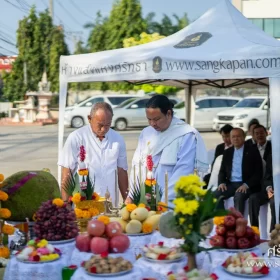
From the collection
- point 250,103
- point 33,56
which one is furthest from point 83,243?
point 33,56

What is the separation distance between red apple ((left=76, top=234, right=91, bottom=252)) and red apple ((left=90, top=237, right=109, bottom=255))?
0.17 feet

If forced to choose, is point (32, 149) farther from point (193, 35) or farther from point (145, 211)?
point (145, 211)

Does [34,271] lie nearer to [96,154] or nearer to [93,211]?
[93,211]

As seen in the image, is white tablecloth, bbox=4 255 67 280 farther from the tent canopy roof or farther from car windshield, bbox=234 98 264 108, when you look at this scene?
car windshield, bbox=234 98 264 108

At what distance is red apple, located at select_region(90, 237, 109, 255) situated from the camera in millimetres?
3150

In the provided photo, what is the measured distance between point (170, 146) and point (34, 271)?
6.55 feet

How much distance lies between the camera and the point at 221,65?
6188mm

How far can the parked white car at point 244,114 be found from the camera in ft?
75.2

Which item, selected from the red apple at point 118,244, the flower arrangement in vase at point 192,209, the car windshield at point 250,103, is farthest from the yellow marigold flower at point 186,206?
the car windshield at point 250,103

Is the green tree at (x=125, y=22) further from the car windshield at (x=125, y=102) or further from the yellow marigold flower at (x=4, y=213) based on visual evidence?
the yellow marigold flower at (x=4, y=213)

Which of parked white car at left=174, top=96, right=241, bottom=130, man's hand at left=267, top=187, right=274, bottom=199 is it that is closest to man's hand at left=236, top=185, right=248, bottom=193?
man's hand at left=267, top=187, right=274, bottom=199

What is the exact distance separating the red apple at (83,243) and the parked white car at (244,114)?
65.6ft

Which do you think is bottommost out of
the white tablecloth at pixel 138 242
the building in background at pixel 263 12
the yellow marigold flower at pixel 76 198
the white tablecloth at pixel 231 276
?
the white tablecloth at pixel 231 276

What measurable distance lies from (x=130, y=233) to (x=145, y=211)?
20 centimetres
